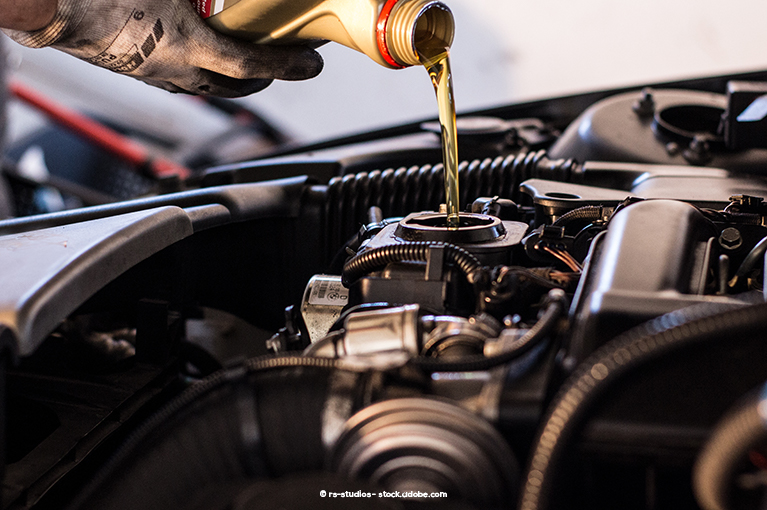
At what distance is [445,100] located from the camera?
80 centimetres

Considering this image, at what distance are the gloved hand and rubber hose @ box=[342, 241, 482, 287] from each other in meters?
0.37

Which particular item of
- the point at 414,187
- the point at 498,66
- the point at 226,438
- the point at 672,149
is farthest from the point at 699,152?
the point at 498,66

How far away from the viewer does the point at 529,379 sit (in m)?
0.45

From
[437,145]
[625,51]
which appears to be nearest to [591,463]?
[437,145]

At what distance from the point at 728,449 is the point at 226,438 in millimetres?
292

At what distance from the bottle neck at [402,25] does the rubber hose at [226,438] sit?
37 centimetres

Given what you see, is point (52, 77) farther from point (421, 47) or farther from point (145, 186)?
point (421, 47)

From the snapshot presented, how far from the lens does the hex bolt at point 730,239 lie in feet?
2.21

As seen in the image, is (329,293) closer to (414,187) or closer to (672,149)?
(414,187)

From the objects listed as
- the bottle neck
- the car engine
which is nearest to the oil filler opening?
the car engine

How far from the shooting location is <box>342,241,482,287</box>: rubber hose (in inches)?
24.1

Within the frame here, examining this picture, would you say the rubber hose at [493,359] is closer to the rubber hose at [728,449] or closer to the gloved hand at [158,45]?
the rubber hose at [728,449]

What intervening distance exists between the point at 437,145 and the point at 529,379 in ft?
2.81

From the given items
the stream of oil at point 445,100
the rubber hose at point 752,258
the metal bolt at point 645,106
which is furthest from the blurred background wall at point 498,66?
the rubber hose at point 752,258
